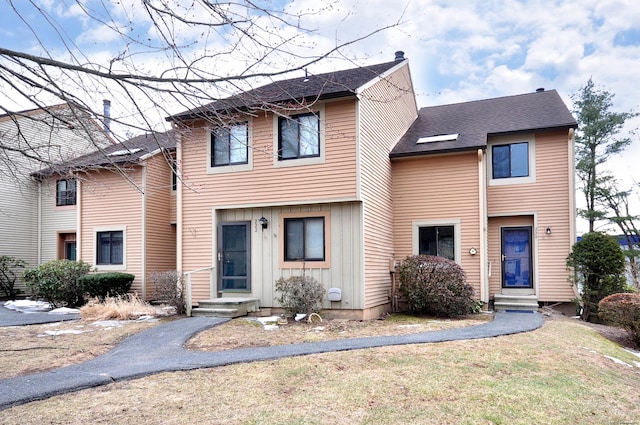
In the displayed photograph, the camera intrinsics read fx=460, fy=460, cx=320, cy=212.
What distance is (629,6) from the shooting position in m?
12.3

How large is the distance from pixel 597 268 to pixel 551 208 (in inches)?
77.8

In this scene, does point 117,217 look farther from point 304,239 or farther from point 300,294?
point 300,294

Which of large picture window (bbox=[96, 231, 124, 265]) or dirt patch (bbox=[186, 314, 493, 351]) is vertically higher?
large picture window (bbox=[96, 231, 124, 265])

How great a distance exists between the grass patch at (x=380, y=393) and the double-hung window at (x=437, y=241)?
225 inches

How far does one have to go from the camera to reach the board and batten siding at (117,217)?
1514 centimetres

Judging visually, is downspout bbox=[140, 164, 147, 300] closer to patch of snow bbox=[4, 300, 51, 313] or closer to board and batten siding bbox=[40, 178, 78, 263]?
patch of snow bbox=[4, 300, 51, 313]

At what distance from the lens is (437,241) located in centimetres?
1288

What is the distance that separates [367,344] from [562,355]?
294cm

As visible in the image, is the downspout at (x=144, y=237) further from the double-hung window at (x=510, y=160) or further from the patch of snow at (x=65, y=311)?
the double-hung window at (x=510, y=160)

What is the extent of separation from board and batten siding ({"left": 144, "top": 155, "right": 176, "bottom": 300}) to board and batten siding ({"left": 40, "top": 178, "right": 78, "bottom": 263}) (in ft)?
13.7

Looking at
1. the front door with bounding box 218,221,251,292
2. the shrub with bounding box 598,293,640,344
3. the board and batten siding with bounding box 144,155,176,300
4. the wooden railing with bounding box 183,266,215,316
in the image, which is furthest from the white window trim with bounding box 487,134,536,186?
the board and batten siding with bounding box 144,155,176,300

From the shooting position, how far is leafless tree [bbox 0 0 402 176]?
4.33m

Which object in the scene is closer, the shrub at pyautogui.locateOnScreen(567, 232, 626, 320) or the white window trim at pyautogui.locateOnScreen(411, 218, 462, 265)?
the shrub at pyautogui.locateOnScreen(567, 232, 626, 320)

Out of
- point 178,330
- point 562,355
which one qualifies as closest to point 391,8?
point 562,355
